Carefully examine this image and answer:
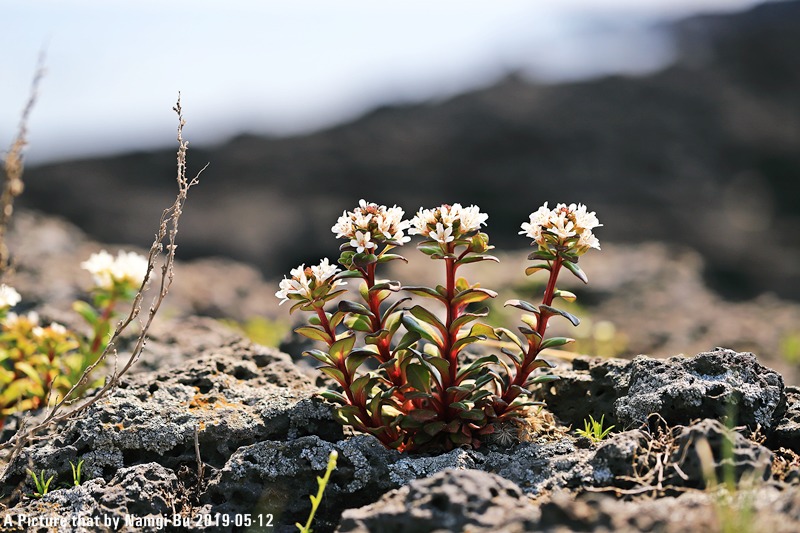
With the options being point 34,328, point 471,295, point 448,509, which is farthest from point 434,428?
point 34,328

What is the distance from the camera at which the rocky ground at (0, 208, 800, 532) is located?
2205 millimetres

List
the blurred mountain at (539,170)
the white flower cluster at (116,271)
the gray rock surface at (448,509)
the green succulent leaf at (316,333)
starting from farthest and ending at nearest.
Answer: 1. the blurred mountain at (539,170)
2. the white flower cluster at (116,271)
3. the green succulent leaf at (316,333)
4. the gray rock surface at (448,509)

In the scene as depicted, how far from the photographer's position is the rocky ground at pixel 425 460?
221 cm

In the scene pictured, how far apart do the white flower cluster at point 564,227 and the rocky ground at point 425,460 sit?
0.67 m

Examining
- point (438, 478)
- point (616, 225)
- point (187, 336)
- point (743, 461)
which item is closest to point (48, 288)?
point (187, 336)

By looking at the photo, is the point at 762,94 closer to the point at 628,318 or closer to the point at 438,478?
the point at 628,318

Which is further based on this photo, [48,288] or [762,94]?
[762,94]

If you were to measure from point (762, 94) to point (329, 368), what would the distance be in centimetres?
2010

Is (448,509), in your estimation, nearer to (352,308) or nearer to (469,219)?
(352,308)

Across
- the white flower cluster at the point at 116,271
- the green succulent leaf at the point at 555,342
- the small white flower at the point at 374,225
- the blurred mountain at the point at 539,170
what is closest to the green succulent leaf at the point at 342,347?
the small white flower at the point at 374,225

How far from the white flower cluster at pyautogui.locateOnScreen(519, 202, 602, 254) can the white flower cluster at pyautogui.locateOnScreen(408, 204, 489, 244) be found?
0.67 ft

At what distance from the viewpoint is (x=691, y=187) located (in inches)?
658

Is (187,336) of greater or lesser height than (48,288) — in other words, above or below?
below

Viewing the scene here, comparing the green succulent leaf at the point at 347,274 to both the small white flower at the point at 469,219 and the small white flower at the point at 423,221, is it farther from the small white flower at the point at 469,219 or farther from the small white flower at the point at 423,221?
the small white flower at the point at 469,219
